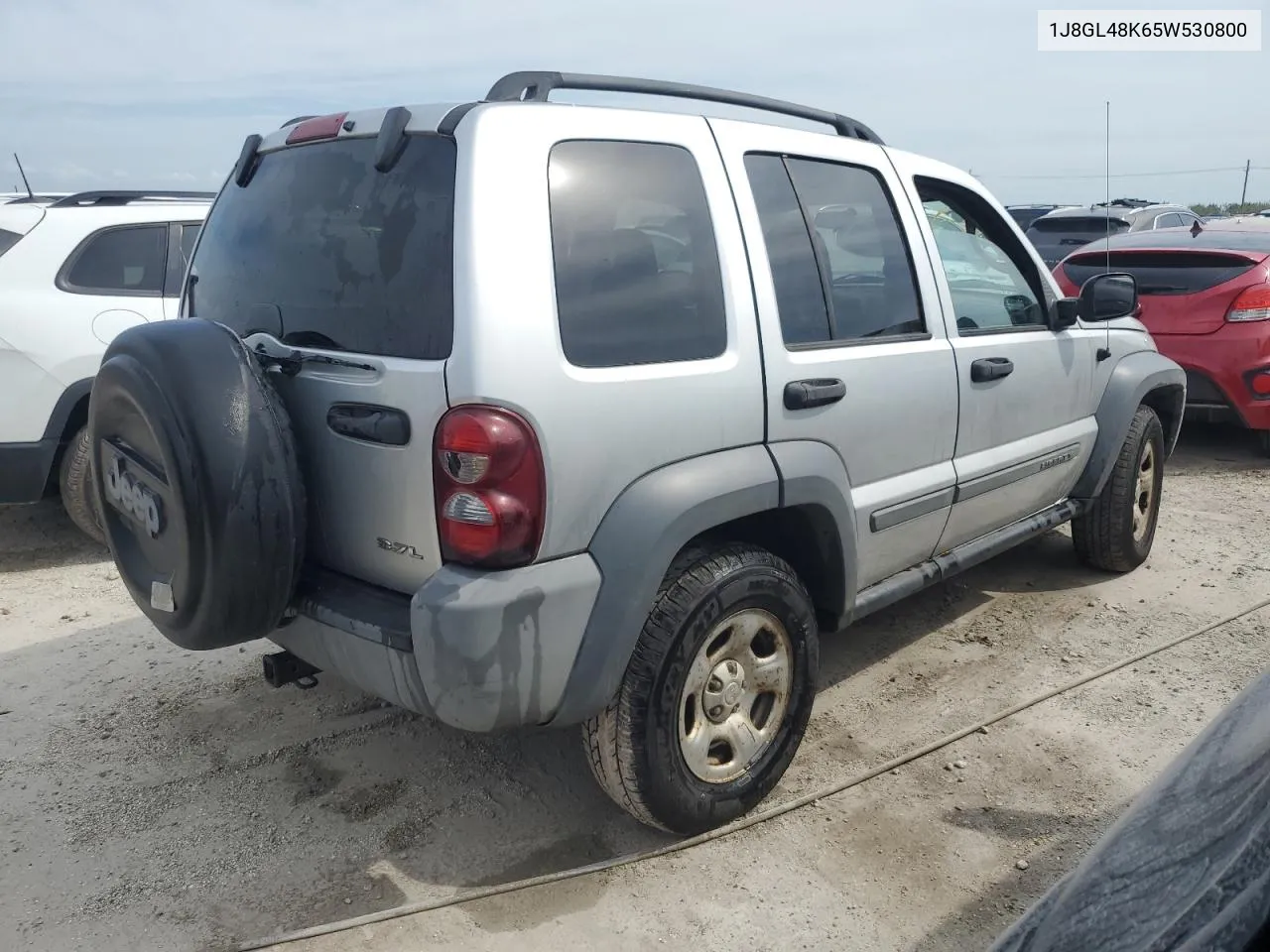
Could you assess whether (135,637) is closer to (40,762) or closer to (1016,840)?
(40,762)

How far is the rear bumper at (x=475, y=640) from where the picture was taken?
2238mm

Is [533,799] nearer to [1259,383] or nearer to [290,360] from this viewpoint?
[290,360]

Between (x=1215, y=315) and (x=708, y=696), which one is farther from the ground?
(x=1215, y=315)

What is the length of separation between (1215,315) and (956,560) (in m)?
4.26

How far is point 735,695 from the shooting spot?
284 cm

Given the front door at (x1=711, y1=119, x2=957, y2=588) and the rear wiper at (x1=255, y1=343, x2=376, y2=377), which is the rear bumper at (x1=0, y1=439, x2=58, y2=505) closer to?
the rear wiper at (x1=255, y1=343, x2=376, y2=377)

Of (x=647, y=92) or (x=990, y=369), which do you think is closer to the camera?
(x=647, y=92)

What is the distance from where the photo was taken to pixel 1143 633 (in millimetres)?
4203

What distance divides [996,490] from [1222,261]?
4.32 metres

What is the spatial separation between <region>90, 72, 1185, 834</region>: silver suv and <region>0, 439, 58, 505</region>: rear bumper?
89.9 inches

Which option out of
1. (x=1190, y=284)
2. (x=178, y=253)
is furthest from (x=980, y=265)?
(x=178, y=253)

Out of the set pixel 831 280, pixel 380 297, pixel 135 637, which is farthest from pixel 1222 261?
pixel 135 637

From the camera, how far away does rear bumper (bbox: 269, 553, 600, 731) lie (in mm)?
2238

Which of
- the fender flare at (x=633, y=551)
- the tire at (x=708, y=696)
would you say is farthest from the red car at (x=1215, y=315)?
the fender flare at (x=633, y=551)
